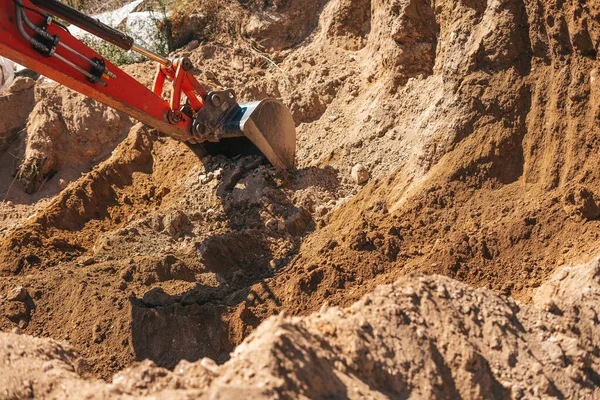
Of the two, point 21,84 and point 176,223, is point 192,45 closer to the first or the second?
point 21,84

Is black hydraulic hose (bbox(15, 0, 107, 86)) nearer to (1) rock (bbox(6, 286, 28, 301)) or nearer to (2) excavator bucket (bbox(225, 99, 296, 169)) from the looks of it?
(2) excavator bucket (bbox(225, 99, 296, 169))

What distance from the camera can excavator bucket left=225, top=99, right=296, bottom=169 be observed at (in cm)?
911

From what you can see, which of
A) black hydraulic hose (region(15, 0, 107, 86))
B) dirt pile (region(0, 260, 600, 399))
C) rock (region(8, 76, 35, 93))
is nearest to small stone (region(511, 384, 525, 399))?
dirt pile (region(0, 260, 600, 399))

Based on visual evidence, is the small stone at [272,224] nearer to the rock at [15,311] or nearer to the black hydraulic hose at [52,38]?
the black hydraulic hose at [52,38]

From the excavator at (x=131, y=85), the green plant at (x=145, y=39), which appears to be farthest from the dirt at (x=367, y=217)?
the green plant at (x=145, y=39)

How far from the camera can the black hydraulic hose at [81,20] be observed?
25.0 ft

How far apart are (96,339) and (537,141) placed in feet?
14.9

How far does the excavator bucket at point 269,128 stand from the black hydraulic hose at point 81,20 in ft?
4.84

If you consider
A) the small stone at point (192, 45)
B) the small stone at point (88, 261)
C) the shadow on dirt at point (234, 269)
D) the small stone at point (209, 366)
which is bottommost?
the small stone at point (209, 366)

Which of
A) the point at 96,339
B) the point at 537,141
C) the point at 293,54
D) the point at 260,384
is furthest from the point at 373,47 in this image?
the point at 260,384

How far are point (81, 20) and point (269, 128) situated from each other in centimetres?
240

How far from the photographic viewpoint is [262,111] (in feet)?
30.2

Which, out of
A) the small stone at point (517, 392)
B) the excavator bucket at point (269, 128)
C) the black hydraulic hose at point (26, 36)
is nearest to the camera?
the small stone at point (517, 392)

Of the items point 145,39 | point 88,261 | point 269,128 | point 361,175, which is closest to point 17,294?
point 88,261
